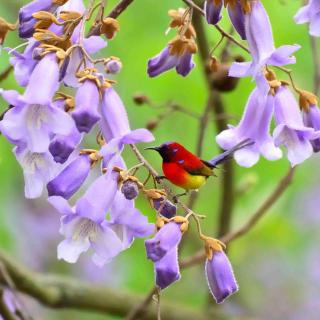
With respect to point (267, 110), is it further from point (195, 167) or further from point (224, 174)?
point (224, 174)

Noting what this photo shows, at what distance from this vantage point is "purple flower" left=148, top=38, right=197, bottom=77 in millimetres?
2018

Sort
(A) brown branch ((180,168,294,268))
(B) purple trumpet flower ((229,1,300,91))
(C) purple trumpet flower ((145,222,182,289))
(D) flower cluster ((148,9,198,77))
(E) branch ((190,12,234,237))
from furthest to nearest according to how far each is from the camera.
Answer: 1. (E) branch ((190,12,234,237))
2. (A) brown branch ((180,168,294,268))
3. (D) flower cluster ((148,9,198,77))
4. (B) purple trumpet flower ((229,1,300,91))
5. (C) purple trumpet flower ((145,222,182,289))

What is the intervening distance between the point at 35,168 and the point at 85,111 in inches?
10.4

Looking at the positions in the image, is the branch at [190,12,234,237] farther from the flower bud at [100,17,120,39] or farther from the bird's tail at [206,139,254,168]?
the flower bud at [100,17,120,39]

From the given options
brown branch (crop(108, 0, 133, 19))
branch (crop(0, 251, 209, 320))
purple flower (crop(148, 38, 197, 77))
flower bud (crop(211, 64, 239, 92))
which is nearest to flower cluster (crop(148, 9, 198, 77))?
purple flower (crop(148, 38, 197, 77))

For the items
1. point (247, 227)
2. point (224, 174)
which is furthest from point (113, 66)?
point (224, 174)

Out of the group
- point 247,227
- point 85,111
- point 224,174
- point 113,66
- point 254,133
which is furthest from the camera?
point 224,174

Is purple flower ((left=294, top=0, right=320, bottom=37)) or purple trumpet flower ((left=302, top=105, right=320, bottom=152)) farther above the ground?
purple flower ((left=294, top=0, right=320, bottom=37))

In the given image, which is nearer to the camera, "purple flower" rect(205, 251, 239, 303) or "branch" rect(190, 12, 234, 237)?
"purple flower" rect(205, 251, 239, 303)

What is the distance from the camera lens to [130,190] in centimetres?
168

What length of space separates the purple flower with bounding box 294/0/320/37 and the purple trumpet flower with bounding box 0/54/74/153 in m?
0.56

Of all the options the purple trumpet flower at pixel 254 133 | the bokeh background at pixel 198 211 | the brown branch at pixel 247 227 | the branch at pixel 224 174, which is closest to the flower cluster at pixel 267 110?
the purple trumpet flower at pixel 254 133

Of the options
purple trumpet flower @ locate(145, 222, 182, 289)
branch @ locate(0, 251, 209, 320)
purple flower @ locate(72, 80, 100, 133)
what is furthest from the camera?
branch @ locate(0, 251, 209, 320)

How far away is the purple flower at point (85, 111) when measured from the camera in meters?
1.55
